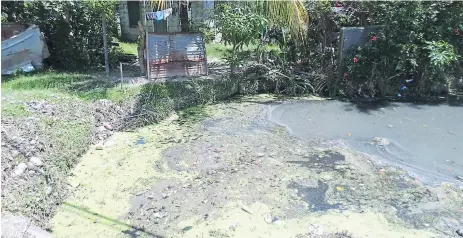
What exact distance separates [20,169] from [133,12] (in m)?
8.91

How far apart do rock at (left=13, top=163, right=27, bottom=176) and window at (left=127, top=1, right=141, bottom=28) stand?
341 inches

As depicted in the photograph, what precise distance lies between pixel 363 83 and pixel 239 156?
11.5 feet

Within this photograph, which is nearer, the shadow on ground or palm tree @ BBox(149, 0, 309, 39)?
the shadow on ground

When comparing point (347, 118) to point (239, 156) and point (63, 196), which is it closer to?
point (239, 156)

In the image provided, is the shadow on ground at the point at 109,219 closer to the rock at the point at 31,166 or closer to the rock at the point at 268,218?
Result: the rock at the point at 31,166

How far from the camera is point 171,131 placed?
18.1ft

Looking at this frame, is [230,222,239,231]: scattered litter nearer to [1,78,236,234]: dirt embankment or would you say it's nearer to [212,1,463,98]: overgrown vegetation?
[1,78,236,234]: dirt embankment

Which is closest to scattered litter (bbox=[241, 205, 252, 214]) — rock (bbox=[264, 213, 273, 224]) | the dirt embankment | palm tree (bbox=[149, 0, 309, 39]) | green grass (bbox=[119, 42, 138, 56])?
rock (bbox=[264, 213, 273, 224])

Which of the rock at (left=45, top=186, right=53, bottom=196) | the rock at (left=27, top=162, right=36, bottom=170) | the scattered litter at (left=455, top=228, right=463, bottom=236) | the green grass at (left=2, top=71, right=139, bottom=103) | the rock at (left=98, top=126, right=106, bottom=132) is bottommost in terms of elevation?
the scattered litter at (left=455, top=228, right=463, bottom=236)

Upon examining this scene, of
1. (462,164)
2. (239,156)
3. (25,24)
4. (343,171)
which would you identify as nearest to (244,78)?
(239,156)

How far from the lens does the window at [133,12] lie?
461 inches

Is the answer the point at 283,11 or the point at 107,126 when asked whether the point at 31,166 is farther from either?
the point at 283,11

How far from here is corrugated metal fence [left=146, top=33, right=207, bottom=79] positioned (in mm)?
7056

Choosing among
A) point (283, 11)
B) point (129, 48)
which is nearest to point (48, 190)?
point (283, 11)
